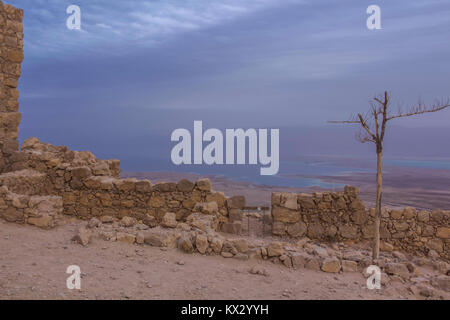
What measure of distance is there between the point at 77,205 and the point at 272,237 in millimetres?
6029

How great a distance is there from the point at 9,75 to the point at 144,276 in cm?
861

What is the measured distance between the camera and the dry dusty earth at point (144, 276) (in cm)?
439

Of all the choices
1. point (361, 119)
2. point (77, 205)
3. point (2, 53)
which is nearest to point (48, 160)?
point (77, 205)

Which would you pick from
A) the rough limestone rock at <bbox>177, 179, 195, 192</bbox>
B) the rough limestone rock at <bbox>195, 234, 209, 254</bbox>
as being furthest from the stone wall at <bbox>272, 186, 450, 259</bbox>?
the rough limestone rock at <bbox>195, 234, 209, 254</bbox>

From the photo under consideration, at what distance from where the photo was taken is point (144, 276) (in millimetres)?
5094

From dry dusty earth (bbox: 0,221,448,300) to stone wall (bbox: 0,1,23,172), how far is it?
14.6 ft

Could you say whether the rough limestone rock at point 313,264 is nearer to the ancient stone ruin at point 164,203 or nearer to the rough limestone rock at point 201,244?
the rough limestone rock at point 201,244

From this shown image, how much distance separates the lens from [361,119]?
728 centimetres

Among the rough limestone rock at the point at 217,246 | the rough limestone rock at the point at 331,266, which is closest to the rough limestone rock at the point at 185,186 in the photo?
the rough limestone rock at the point at 217,246

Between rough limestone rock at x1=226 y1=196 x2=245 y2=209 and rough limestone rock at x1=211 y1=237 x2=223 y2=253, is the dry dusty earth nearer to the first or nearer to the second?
rough limestone rock at x1=211 y1=237 x2=223 y2=253

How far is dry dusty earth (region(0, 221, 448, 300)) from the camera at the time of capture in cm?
439

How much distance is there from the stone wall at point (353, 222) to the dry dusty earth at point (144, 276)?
14.1 ft

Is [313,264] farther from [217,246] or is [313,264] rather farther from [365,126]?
[365,126]

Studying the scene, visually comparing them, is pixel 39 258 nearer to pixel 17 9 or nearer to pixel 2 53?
pixel 2 53
